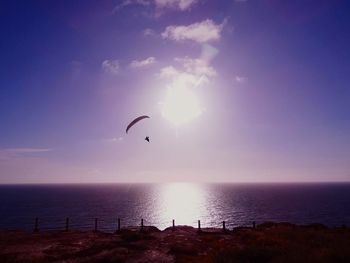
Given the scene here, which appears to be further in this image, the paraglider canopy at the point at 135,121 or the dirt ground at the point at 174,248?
the paraglider canopy at the point at 135,121

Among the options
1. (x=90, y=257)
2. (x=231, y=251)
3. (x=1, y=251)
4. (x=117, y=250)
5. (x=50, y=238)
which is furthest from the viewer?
(x=50, y=238)

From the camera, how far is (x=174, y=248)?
2345 centimetres

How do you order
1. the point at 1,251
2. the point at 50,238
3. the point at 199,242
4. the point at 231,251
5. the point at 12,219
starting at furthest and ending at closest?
the point at 12,219, the point at 50,238, the point at 199,242, the point at 1,251, the point at 231,251

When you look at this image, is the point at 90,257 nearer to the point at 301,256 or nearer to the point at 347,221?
the point at 301,256

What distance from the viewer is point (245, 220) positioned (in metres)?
93.9

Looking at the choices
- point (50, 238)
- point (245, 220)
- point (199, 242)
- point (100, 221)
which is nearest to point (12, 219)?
point (100, 221)

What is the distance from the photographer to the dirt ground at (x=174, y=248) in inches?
669

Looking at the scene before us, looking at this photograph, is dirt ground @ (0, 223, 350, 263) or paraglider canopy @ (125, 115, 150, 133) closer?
dirt ground @ (0, 223, 350, 263)

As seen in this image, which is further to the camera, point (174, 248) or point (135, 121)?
point (135, 121)

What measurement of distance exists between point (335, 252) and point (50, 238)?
999 inches

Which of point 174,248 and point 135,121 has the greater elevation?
point 135,121

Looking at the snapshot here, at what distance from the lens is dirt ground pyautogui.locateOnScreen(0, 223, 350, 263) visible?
17.0 meters

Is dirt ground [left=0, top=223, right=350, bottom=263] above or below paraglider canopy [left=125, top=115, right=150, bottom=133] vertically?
below

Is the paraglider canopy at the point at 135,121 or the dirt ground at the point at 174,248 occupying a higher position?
the paraglider canopy at the point at 135,121
